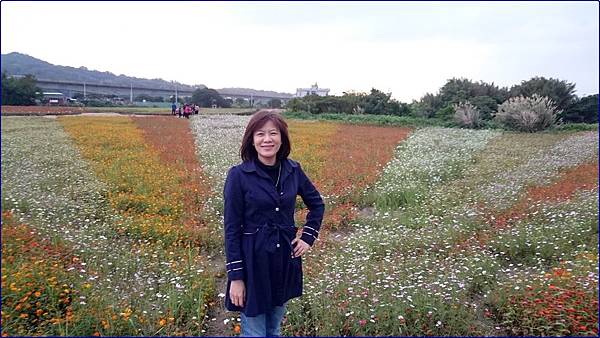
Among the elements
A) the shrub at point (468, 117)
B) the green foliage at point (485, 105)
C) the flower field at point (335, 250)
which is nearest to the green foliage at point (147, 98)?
the flower field at point (335, 250)

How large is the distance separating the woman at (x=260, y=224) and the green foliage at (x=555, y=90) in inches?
1010

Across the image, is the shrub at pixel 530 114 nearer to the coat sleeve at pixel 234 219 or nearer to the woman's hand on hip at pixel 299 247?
the woman's hand on hip at pixel 299 247

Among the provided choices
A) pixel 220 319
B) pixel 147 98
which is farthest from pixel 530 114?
pixel 220 319

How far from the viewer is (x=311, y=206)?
2.54 meters

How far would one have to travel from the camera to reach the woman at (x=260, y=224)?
7.20ft

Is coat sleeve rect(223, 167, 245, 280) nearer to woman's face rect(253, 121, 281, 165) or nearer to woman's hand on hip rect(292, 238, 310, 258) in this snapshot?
woman's face rect(253, 121, 281, 165)

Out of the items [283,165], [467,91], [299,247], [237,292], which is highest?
[467,91]

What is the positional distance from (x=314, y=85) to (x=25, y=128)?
18.5 m

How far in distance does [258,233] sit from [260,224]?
49 mm

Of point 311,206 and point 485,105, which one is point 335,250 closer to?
point 311,206

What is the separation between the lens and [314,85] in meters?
27.8

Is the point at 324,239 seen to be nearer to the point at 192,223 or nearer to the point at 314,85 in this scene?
the point at 192,223

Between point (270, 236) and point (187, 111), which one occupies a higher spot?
point (187, 111)

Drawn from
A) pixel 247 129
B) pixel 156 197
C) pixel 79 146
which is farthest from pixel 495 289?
pixel 79 146
